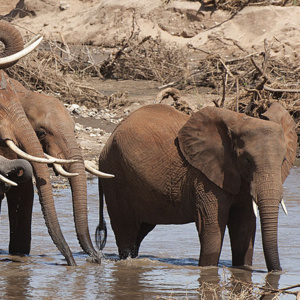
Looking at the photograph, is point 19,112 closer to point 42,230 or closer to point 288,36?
point 42,230

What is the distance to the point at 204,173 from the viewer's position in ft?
22.1

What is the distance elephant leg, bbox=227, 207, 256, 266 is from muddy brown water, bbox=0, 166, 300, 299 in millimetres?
108

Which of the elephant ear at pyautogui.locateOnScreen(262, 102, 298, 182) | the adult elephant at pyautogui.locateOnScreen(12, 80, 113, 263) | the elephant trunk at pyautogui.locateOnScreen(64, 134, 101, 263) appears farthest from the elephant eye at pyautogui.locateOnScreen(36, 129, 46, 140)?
the elephant ear at pyautogui.locateOnScreen(262, 102, 298, 182)

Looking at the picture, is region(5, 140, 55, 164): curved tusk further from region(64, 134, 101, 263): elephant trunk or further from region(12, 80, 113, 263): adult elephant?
region(64, 134, 101, 263): elephant trunk

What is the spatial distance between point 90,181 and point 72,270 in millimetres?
4525

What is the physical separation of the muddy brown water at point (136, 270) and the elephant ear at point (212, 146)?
0.71m

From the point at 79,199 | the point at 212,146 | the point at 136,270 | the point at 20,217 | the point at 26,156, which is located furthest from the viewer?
the point at 20,217

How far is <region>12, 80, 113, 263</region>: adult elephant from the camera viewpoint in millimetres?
6652

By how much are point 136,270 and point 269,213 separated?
1.27 metres

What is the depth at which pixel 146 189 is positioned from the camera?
281 inches

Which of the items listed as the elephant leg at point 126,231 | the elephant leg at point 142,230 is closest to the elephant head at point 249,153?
the elephant leg at point 126,231

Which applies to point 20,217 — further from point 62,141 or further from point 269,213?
point 269,213

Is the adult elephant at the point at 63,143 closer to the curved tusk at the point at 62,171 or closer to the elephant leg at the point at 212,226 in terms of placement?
the curved tusk at the point at 62,171

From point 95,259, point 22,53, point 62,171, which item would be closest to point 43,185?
point 62,171
